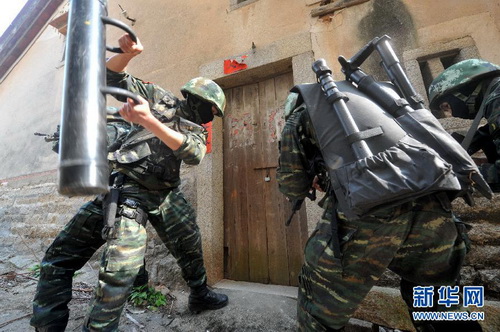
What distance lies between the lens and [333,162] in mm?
1176

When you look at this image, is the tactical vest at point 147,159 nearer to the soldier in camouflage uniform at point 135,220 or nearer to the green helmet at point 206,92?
the soldier in camouflage uniform at point 135,220

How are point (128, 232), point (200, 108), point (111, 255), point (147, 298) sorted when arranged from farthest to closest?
point (147, 298), point (200, 108), point (128, 232), point (111, 255)

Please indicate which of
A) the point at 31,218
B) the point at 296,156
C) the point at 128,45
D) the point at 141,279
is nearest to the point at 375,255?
the point at 296,156

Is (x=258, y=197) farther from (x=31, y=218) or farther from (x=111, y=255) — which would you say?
(x=31, y=218)

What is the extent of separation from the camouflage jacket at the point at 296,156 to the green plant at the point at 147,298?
1.91m

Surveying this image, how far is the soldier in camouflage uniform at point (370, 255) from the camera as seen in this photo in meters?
1.12

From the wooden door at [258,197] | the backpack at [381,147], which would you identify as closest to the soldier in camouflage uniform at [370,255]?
the backpack at [381,147]

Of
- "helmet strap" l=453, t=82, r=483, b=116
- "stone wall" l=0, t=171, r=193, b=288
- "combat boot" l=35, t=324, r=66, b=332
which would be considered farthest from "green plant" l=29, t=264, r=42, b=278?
"helmet strap" l=453, t=82, r=483, b=116

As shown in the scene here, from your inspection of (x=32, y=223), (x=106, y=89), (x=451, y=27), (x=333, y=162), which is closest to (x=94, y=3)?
(x=106, y=89)

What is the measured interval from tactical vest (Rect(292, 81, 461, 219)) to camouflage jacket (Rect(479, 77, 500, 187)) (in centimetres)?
61

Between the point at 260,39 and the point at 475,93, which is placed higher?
the point at 260,39

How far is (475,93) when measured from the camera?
1728mm

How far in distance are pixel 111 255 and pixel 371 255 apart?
1470mm

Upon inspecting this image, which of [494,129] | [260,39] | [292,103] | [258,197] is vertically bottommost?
[258,197]
